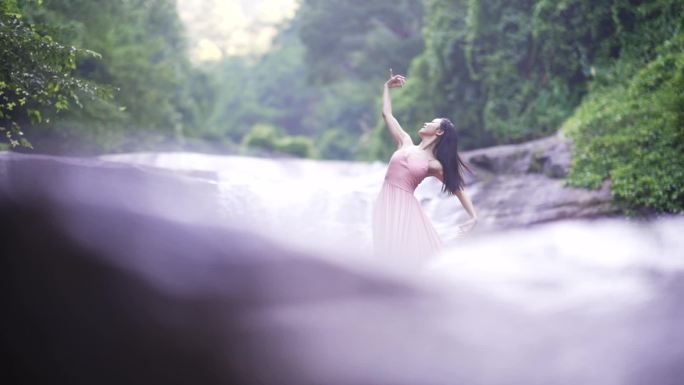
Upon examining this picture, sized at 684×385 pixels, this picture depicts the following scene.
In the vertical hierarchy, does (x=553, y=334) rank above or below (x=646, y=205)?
below

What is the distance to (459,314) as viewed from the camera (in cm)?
475

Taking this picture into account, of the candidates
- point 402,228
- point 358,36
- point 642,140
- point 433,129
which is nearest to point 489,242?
point 642,140

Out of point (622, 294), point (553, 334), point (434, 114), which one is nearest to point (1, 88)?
point (553, 334)

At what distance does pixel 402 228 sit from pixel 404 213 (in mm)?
117

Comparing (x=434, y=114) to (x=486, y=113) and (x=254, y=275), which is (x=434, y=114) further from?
(x=254, y=275)

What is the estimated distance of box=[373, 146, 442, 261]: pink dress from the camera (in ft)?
17.2

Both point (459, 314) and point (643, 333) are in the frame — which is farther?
point (643, 333)

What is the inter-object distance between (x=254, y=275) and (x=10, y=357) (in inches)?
61.1

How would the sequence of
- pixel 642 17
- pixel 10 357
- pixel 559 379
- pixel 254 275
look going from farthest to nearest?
pixel 642 17 → pixel 559 379 → pixel 254 275 → pixel 10 357

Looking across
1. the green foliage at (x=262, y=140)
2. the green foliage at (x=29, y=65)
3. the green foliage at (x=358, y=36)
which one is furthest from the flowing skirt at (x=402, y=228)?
the green foliage at (x=262, y=140)

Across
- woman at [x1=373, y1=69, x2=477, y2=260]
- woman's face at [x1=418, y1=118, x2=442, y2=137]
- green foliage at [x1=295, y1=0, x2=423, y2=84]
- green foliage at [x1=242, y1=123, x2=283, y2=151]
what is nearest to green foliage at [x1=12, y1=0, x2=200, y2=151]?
woman at [x1=373, y1=69, x2=477, y2=260]

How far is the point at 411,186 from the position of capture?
5285 millimetres

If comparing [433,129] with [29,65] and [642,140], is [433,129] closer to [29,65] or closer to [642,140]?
[29,65]

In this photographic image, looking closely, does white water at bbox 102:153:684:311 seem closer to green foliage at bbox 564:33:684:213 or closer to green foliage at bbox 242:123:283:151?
green foliage at bbox 564:33:684:213
